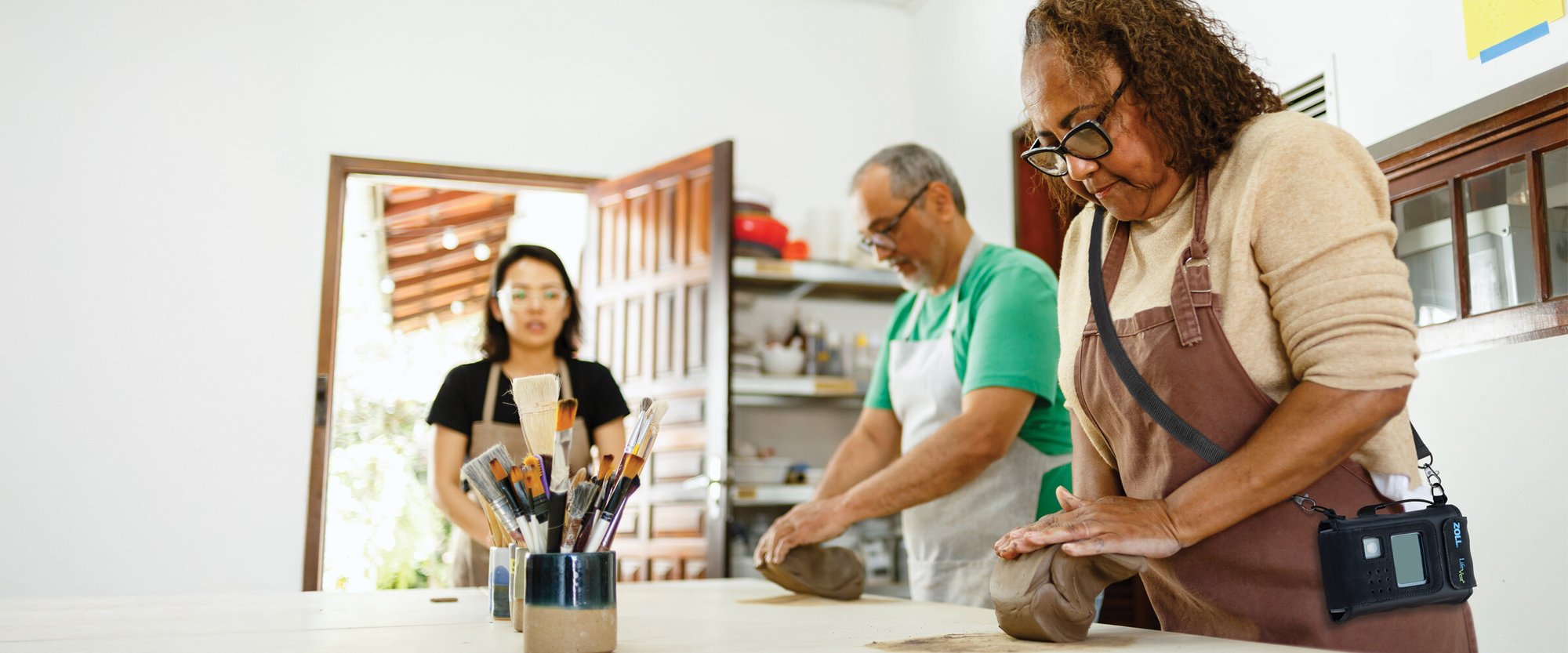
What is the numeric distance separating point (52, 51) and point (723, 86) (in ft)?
8.17

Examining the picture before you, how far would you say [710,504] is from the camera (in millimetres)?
3986

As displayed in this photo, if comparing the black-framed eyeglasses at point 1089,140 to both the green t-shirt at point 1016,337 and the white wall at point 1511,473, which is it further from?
the white wall at point 1511,473

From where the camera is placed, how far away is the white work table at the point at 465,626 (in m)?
1.14

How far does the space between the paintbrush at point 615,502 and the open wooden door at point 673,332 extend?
2.81m

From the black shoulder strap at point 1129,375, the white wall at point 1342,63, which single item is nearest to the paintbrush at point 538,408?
the black shoulder strap at point 1129,375

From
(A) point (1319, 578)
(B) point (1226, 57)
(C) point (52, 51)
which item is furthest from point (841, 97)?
A: (A) point (1319, 578)

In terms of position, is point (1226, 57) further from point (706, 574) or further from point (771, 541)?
point (706, 574)

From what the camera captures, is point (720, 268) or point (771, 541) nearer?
point (771, 541)

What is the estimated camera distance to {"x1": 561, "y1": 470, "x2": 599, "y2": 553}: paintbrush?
1.08 metres

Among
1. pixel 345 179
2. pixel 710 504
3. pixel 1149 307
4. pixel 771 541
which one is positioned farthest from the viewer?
pixel 345 179

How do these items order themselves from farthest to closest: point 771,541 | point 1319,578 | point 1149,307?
point 771,541 < point 1149,307 < point 1319,578

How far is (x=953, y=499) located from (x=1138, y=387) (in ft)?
3.08

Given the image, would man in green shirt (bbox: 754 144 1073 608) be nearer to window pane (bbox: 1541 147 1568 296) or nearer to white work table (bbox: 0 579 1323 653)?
white work table (bbox: 0 579 1323 653)

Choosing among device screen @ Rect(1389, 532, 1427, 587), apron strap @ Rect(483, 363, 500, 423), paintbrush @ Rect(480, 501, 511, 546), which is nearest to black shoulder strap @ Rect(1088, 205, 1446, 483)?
device screen @ Rect(1389, 532, 1427, 587)
